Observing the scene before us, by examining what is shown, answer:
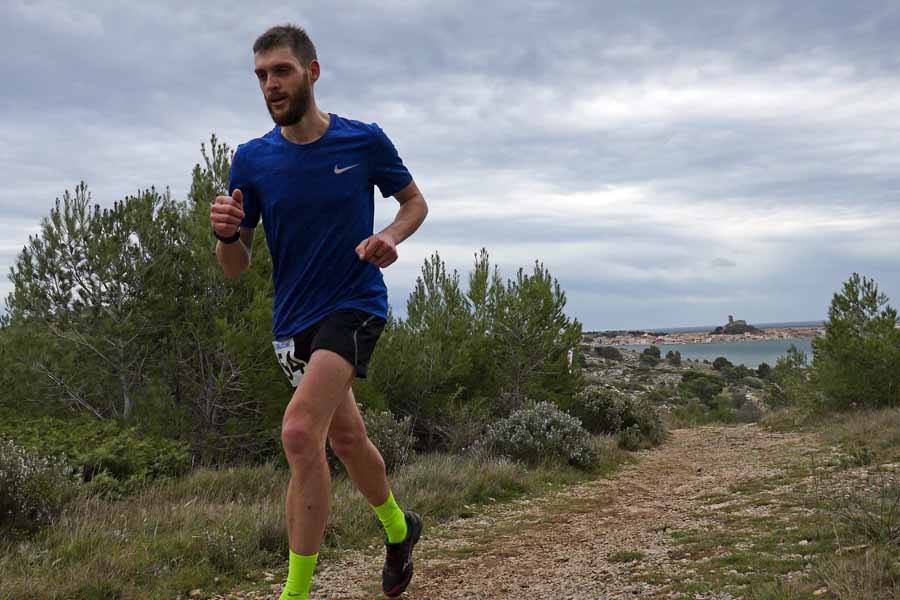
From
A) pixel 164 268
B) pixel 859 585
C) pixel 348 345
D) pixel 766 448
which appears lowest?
pixel 766 448

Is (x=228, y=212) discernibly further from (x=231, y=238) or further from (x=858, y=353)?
(x=858, y=353)

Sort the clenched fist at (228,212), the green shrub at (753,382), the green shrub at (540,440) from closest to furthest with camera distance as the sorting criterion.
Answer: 1. the clenched fist at (228,212)
2. the green shrub at (540,440)
3. the green shrub at (753,382)

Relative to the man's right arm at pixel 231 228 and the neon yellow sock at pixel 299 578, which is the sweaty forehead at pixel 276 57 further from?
the neon yellow sock at pixel 299 578

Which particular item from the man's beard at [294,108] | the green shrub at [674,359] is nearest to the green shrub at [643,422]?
the man's beard at [294,108]

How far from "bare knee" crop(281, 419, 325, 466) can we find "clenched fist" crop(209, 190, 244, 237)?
0.89 m

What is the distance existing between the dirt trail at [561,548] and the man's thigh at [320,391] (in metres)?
1.47

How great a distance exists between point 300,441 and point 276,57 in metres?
1.64

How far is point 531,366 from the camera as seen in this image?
56.4 ft

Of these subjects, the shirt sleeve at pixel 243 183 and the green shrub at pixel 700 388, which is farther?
the green shrub at pixel 700 388

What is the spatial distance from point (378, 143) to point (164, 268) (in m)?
8.94

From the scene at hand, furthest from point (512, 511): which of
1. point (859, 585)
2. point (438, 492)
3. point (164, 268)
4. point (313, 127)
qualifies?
point (164, 268)

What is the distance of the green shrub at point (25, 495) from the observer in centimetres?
503

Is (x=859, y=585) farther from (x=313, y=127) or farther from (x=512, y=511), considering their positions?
(x=512, y=511)

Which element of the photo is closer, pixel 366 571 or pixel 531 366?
pixel 366 571
